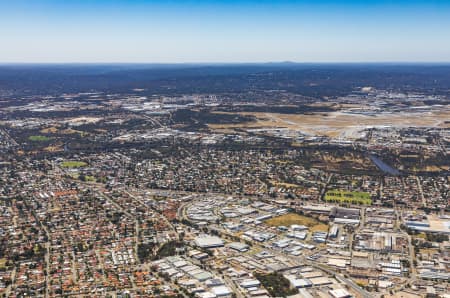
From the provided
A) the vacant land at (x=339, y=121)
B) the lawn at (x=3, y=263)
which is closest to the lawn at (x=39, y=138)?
the vacant land at (x=339, y=121)

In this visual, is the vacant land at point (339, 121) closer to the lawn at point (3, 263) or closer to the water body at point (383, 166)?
the water body at point (383, 166)

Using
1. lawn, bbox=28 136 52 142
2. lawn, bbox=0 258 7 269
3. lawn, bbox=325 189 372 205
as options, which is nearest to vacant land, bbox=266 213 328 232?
lawn, bbox=325 189 372 205

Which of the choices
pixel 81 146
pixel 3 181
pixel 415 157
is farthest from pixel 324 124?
pixel 3 181

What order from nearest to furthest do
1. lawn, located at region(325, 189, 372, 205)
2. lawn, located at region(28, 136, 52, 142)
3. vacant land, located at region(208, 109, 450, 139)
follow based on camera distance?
1. lawn, located at region(325, 189, 372, 205)
2. lawn, located at region(28, 136, 52, 142)
3. vacant land, located at region(208, 109, 450, 139)

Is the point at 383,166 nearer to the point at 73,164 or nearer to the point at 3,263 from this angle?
the point at 73,164

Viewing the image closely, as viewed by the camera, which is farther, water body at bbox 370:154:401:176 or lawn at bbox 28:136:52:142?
lawn at bbox 28:136:52:142

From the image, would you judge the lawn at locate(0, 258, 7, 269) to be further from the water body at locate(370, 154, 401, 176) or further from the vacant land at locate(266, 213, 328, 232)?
the water body at locate(370, 154, 401, 176)

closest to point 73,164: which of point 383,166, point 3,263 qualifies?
point 3,263
